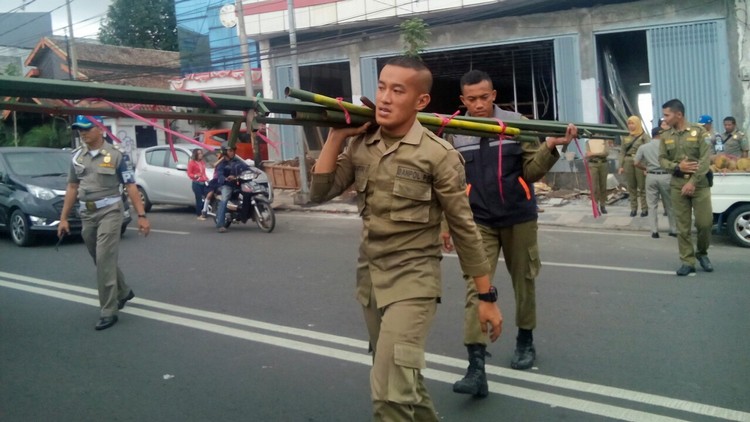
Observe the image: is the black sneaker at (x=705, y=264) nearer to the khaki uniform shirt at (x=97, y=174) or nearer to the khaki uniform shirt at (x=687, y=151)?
the khaki uniform shirt at (x=687, y=151)

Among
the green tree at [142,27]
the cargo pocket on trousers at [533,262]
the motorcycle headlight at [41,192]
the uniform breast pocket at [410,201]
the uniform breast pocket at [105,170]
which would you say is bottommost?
the cargo pocket on trousers at [533,262]

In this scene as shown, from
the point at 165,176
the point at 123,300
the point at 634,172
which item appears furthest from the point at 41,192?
the point at 634,172

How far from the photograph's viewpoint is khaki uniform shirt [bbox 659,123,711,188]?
22.8 feet

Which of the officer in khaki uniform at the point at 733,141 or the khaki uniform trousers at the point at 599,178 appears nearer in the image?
the officer in khaki uniform at the point at 733,141

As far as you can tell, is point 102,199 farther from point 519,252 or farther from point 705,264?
point 705,264

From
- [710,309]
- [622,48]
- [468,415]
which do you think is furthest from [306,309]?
[622,48]

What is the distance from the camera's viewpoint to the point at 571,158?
1531cm

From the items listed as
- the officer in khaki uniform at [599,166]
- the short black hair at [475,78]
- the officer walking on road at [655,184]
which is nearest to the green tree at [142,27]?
the officer in khaki uniform at [599,166]

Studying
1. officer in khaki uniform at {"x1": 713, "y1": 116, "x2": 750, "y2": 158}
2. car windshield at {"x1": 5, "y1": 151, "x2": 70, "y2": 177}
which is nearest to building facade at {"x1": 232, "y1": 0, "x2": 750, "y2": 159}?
officer in khaki uniform at {"x1": 713, "y1": 116, "x2": 750, "y2": 158}

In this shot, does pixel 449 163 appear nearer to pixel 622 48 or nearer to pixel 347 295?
pixel 347 295

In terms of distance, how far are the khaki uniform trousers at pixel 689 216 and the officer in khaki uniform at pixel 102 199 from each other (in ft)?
17.2

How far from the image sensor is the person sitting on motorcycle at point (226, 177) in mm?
11680

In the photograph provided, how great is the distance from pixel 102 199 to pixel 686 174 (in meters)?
5.56

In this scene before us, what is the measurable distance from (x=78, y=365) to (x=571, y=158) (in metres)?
12.4
